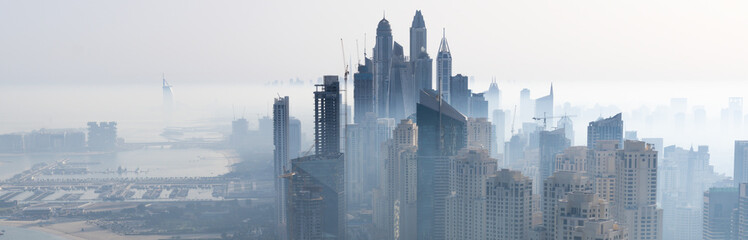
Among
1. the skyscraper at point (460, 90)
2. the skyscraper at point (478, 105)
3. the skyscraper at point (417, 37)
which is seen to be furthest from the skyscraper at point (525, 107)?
the skyscraper at point (417, 37)

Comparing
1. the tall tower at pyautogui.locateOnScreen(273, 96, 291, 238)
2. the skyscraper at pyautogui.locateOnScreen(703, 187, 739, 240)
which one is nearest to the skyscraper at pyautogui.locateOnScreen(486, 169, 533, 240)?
the skyscraper at pyautogui.locateOnScreen(703, 187, 739, 240)

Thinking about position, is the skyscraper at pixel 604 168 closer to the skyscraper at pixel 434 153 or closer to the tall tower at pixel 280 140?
the skyscraper at pixel 434 153

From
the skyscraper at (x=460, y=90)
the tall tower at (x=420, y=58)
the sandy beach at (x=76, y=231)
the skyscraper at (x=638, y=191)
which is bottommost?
the sandy beach at (x=76, y=231)

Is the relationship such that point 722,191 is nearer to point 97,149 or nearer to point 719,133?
point 719,133

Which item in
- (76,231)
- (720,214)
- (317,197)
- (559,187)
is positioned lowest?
(76,231)

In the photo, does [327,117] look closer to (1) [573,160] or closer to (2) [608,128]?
(1) [573,160]

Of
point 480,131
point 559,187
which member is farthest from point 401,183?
point 559,187

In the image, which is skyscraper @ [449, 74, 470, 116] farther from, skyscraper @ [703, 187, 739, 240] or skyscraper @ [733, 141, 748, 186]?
skyscraper @ [703, 187, 739, 240]

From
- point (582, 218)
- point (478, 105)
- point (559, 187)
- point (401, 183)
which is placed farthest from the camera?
point (478, 105)
